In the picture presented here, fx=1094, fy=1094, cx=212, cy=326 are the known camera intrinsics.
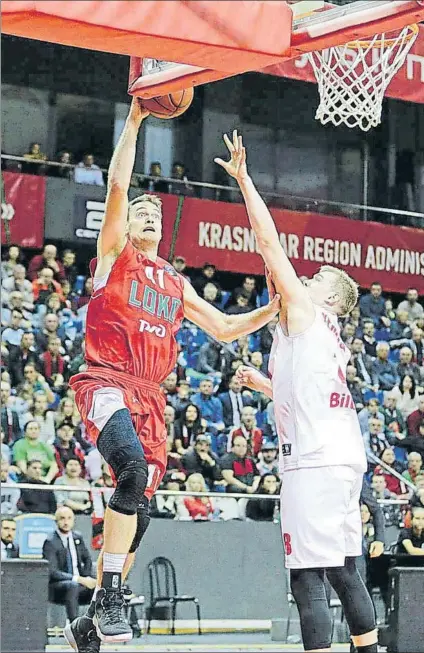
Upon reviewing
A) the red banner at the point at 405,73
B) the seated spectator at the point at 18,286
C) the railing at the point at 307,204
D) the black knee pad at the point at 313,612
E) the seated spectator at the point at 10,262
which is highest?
the railing at the point at 307,204

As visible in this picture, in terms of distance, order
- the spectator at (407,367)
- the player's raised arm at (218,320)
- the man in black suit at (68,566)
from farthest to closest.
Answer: the spectator at (407,367)
the man in black suit at (68,566)
the player's raised arm at (218,320)

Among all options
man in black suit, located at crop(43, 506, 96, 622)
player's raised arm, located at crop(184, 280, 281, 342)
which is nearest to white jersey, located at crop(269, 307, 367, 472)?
player's raised arm, located at crop(184, 280, 281, 342)

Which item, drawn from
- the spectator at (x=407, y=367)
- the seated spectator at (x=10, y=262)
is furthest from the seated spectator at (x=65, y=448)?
the spectator at (x=407, y=367)

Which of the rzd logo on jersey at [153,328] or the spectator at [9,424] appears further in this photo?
the spectator at [9,424]

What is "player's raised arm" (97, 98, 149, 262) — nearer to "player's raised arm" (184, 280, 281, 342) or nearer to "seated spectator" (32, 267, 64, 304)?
"player's raised arm" (184, 280, 281, 342)

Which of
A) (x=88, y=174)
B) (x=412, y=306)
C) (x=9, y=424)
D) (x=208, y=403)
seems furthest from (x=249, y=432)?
(x=88, y=174)

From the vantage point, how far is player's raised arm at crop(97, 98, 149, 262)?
563cm

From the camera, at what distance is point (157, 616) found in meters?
10.2

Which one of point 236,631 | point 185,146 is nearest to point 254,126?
point 185,146

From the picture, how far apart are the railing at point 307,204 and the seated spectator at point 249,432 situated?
4459mm

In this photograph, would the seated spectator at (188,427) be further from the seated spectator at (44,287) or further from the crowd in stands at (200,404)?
the seated spectator at (44,287)

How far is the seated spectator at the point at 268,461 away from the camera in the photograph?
1295cm

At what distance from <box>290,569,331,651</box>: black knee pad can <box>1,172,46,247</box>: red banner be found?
10.6 metres

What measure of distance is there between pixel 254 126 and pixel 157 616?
1151cm
